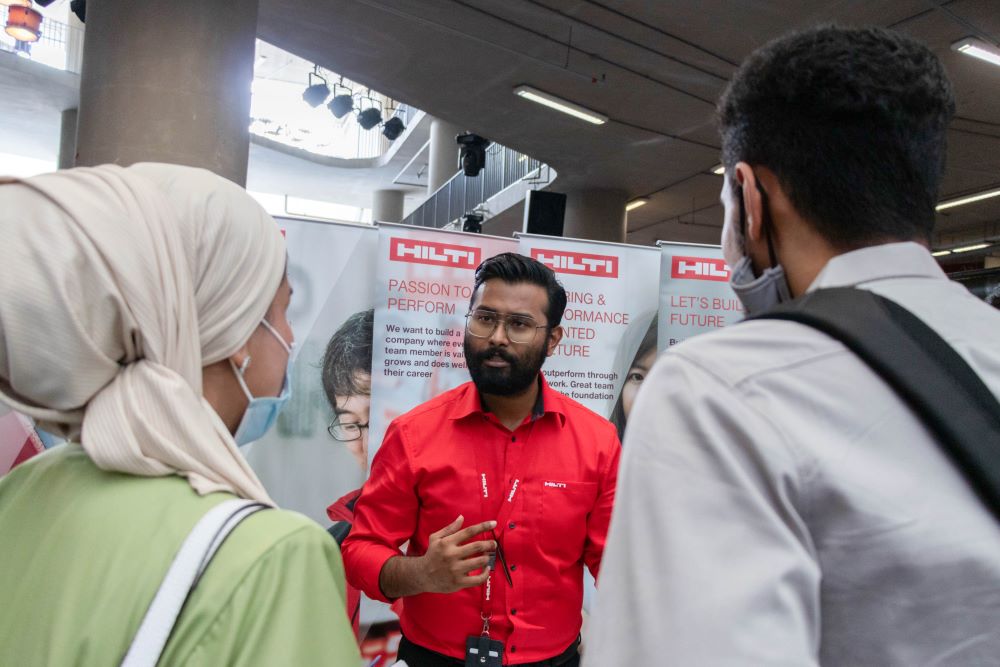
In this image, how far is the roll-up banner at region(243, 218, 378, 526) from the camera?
3.66 m

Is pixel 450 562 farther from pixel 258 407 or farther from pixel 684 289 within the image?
pixel 684 289

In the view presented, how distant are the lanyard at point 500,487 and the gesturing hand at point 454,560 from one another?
256mm

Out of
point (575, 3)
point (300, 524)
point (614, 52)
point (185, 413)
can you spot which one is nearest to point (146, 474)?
point (185, 413)

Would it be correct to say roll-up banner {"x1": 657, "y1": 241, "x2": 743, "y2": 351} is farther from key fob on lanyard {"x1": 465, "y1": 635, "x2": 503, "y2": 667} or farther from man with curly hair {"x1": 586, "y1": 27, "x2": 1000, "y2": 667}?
man with curly hair {"x1": 586, "y1": 27, "x2": 1000, "y2": 667}

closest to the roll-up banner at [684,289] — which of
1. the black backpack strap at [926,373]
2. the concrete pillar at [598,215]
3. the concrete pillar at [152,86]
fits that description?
the concrete pillar at [152,86]

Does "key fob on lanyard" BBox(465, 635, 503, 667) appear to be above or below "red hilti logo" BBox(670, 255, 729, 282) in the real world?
below

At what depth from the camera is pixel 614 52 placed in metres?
7.60

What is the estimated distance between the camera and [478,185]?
17.6m

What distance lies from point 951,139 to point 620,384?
25.6 feet

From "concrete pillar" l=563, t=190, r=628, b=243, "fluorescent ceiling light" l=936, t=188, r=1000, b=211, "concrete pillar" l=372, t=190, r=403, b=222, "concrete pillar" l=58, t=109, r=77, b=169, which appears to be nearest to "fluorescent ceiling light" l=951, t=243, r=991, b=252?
"fluorescent ceiling light" l=936, t=188, r=1000, b=211

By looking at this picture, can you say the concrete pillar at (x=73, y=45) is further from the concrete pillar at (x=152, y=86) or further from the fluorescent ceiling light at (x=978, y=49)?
the fluorescent ceiling light at (x=978, y=49)

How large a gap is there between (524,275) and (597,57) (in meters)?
5.84

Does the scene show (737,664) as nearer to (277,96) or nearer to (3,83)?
(3,83)

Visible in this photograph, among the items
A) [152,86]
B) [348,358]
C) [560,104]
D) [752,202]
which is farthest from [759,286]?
[560,104]
